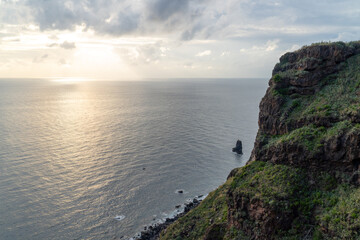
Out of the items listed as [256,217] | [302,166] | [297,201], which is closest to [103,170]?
[256,217]

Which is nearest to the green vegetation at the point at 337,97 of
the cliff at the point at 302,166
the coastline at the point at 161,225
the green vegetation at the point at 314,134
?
the cliff at the point at 302,166

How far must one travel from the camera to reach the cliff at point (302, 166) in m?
27.9

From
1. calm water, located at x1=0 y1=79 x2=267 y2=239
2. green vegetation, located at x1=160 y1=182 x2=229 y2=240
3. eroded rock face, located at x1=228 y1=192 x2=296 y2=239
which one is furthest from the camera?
calm water, located at x1=0 y1=79 x2=267 y2=239

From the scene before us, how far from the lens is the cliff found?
2792cm

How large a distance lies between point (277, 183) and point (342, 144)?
28.7 feet

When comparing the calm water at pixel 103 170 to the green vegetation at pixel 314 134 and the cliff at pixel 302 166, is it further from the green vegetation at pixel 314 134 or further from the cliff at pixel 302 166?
the green vegetation at pixel 314 134

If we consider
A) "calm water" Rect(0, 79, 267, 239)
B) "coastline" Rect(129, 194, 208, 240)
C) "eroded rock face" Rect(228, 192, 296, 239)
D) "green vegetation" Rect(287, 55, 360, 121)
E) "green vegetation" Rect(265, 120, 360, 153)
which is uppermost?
"green vegetation" Rect(287, 55, 360, 121)

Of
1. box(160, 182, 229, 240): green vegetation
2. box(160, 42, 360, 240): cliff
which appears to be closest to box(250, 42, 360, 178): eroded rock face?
box(160, 42, 360, 240): cliff

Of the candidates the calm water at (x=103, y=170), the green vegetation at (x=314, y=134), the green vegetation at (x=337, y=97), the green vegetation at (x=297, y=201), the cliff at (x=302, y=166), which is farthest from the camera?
the calm water at (x=103, y=170)

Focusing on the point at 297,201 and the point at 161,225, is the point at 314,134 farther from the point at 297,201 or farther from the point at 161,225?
the point at 161,225

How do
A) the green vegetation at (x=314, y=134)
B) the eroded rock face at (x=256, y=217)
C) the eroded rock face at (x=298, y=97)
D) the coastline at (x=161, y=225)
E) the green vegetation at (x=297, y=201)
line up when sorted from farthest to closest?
the coastline at (x=161, y=225)
the eroded rock face at (x=298, y=97)
the green vegetation at (x=314, y=134)
the eroded rock face at (x=256, y=217)
the green vegetation at (x=297, y=201)

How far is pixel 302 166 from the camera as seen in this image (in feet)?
106

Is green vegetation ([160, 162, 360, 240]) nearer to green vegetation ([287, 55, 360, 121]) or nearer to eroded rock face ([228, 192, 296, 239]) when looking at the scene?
eroded rock face ([228, 192, 296, 239])

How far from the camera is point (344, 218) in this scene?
25.0 meters
